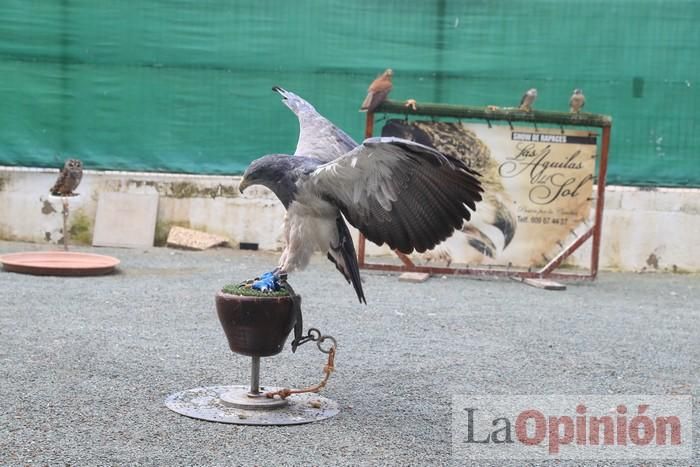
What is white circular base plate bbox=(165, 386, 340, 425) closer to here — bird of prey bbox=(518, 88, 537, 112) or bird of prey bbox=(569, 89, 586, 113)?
bird of prey bbox=(518, 88, 537, 112)

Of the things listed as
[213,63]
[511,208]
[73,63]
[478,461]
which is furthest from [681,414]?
[73,63]

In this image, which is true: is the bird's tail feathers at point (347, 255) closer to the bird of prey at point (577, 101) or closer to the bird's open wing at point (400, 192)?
the bird's open wing at point (400, 192)

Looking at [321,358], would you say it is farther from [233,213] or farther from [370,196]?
[233,213]

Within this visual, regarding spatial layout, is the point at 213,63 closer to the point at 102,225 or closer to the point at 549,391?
the point at 102,225

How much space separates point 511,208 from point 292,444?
4.67 meters

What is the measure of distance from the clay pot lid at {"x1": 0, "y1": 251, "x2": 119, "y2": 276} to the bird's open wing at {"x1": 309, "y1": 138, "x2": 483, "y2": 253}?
3511mm

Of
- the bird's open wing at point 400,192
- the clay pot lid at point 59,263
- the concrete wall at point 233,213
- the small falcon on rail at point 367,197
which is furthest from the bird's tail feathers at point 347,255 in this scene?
the concrete wall at point 233,213

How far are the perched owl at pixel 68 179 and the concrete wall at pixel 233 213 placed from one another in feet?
3.45

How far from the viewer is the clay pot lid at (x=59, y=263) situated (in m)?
6.64

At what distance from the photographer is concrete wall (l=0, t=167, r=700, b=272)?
27.6 feet

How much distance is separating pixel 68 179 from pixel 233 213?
171 centimetres

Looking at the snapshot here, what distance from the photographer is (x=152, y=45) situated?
845cm

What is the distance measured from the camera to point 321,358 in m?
4.62

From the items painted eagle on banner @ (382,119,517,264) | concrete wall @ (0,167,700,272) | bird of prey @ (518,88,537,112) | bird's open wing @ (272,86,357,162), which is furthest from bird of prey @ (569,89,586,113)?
bird's open wing @ (272,86,357,162)
